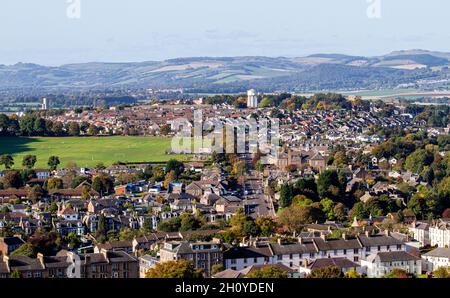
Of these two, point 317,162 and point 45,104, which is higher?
point 317,162

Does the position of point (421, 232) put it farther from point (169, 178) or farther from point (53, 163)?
point (53, 163)

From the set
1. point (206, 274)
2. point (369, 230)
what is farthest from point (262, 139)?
point (206, 274)

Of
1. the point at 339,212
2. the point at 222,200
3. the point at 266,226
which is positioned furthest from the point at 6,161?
the point at 266,226

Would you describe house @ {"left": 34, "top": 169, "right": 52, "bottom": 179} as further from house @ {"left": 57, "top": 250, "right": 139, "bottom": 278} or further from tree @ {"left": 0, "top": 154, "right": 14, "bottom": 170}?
house @ {"left": 57, "top": 250, "right": 139, "bottom": 278}

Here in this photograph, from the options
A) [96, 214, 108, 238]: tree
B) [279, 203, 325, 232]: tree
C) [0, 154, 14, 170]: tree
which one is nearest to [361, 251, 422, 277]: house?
[279, 203, 325, 232]: tree
